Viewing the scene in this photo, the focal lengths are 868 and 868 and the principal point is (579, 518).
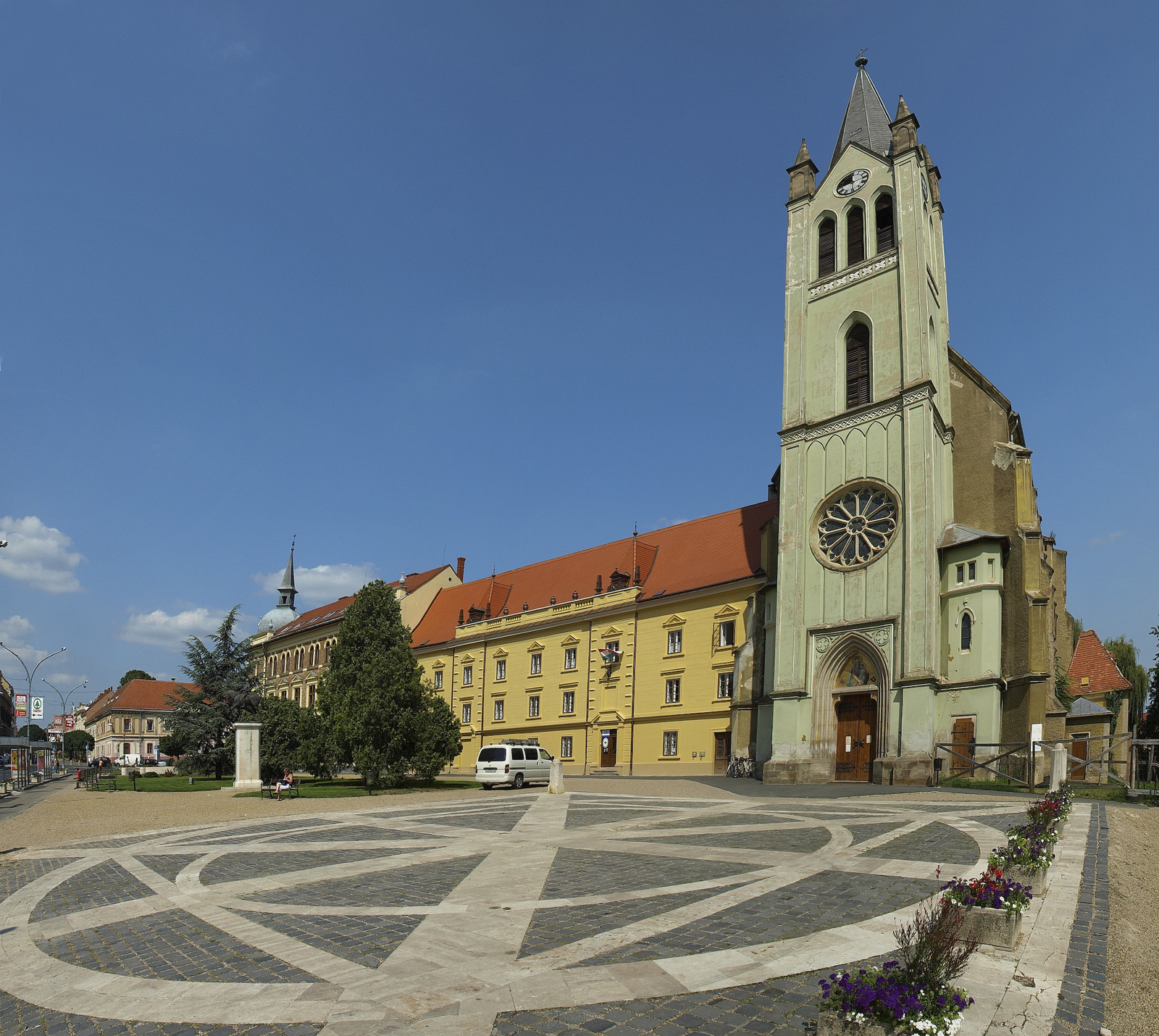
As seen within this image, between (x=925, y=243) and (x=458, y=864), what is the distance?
113ft

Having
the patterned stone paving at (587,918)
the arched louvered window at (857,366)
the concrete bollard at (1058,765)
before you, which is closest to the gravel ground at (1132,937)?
the patterned stone paving at (587,918)

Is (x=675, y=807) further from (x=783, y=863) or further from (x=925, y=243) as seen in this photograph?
(x=925, y=243)

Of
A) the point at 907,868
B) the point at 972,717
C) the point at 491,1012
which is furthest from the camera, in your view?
the point at 972,717

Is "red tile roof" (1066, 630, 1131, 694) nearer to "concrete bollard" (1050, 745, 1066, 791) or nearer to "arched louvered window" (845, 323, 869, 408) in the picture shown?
"arched louvered window" (845, 323, 869, 408)

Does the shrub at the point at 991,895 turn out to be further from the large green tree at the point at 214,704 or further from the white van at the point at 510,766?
the large green tree at the point at 214,704

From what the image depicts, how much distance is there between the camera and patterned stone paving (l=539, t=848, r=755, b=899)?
35.2ft

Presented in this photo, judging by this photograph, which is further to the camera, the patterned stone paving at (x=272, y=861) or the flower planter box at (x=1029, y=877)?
the patterned stone paving at (x=272, y=861)

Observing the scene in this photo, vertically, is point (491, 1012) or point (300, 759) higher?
point (491, 1012)

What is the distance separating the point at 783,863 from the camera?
12.4 metres

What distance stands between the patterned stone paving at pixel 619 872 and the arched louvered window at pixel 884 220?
33271 millimetres

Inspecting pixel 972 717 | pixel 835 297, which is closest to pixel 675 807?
pixel 972 717

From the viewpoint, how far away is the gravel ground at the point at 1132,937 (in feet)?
20.7

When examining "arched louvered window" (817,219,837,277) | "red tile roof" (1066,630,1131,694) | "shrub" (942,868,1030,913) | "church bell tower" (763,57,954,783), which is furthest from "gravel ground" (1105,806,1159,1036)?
"red tile roof" (1066,630,1131,694)

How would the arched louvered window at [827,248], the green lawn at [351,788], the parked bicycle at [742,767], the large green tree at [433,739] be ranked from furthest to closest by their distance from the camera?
the arched louvered window at [827,248] < the parked bicycle at [742,767] < the large green tree at [433,739] < the green lawn at [351,788]
